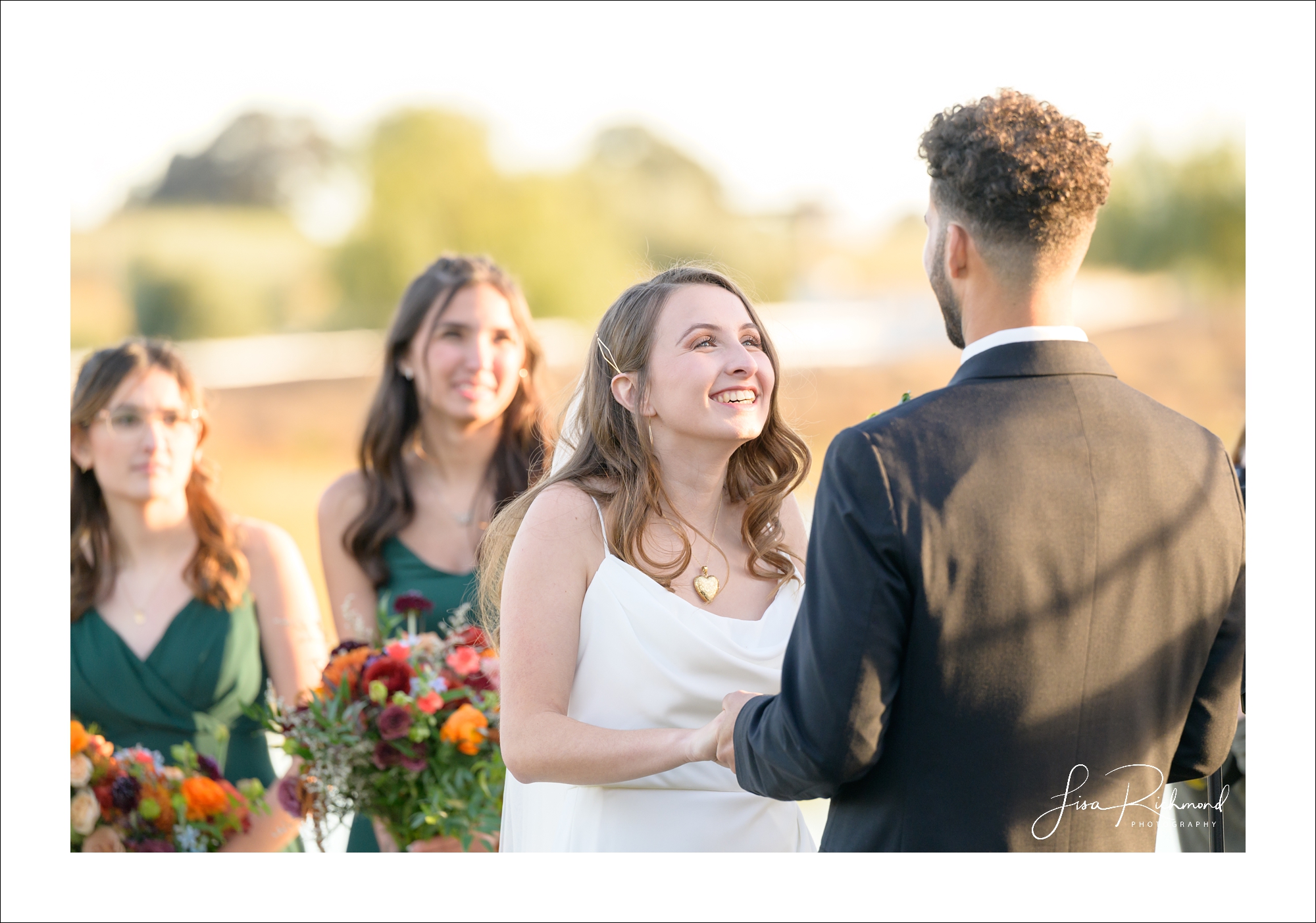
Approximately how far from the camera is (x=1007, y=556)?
180 cm

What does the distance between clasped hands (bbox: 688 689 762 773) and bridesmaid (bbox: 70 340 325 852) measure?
1852 mm

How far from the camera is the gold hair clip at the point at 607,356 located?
8.37 feet

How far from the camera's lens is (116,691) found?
353cm

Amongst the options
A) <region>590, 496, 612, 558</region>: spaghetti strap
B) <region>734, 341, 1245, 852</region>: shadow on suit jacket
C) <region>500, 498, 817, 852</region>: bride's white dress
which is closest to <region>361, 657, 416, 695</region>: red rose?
<region>500, 498, 817, 852</region>: bride's white dress

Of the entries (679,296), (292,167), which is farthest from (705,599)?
(292,167)

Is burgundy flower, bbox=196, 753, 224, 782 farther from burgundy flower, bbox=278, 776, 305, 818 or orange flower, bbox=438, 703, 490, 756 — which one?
orange flower, bbox=438, 703, 490, 756

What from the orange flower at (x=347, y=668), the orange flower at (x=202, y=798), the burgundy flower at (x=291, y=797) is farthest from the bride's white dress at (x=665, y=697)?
the orange flower at (x=202, y=798)

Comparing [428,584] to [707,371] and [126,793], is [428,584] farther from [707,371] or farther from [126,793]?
[707,371]

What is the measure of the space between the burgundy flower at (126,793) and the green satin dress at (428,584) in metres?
0.84

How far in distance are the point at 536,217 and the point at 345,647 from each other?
1297 inches

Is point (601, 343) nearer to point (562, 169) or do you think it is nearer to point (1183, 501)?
point (1183, 501)

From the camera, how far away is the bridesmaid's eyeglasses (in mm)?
3600

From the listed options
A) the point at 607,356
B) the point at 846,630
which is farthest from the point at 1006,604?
the point at 607,356

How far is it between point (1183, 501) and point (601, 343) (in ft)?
4.27
